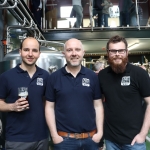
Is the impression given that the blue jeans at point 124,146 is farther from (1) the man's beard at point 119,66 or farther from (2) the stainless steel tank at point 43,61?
(2) the stainless steel tank at point 43,61

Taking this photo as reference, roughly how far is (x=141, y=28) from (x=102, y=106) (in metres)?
5.27

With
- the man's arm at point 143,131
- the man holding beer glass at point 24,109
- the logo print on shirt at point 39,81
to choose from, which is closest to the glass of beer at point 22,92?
the man holding beer glass at point 24,109

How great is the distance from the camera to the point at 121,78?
66.9 inches

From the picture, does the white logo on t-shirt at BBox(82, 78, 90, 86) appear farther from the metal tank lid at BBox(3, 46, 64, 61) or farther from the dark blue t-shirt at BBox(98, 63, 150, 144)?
the metal tank lid at BBox(3, 46, 64, 61)

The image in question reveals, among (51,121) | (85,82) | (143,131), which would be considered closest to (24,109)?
(51,121)

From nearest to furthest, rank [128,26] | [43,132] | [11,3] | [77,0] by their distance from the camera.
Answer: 1. [43,132]
2. [11,3]
3. [77,0]
4. [128,26]

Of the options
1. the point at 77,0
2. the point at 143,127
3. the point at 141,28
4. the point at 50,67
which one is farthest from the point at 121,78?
the point at 141,28

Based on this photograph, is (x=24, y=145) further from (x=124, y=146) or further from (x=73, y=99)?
(x=124, y=146)

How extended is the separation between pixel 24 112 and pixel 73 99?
438 mm

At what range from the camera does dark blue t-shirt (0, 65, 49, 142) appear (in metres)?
1.71

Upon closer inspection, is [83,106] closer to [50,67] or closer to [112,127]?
[112,127]

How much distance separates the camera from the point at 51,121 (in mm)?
1697

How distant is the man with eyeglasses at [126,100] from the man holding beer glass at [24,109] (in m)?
0.61

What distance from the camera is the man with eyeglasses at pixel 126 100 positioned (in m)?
1.65
